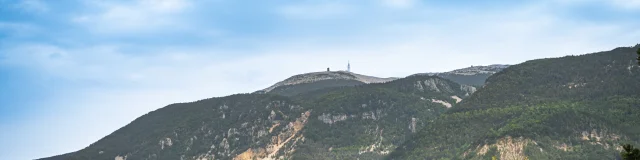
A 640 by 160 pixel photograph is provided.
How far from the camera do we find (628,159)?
223 feet
